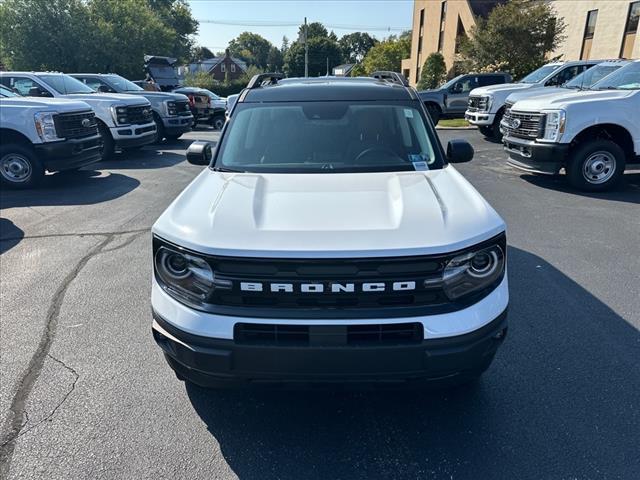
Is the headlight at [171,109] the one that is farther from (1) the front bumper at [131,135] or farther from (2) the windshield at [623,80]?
(2) the windshield at [623,80]

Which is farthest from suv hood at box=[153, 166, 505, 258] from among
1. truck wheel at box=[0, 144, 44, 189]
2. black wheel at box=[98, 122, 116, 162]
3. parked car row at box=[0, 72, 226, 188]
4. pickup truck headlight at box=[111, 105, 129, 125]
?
black wheel at box=[98, 122, 116, 162]

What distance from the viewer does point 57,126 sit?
26.7ft

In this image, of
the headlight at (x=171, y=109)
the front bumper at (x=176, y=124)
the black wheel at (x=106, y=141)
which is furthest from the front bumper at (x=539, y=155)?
the headlight at (x=171, y=109)

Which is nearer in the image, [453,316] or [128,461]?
[453,316]

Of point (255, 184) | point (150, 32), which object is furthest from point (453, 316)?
point (150, 32)

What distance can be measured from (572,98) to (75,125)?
864 centimetres

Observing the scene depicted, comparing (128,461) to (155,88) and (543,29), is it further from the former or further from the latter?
(543,29)

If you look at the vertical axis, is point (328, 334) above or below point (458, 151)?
below

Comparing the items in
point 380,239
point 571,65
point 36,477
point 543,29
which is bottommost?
point 36,477

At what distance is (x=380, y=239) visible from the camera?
2.17 meters

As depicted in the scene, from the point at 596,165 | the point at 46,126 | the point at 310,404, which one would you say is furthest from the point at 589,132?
the point at 46,126

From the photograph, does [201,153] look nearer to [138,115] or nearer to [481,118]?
[138,115]

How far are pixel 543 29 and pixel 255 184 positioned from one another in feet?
74.5

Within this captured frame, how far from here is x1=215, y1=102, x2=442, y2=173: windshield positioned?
3340 mm
